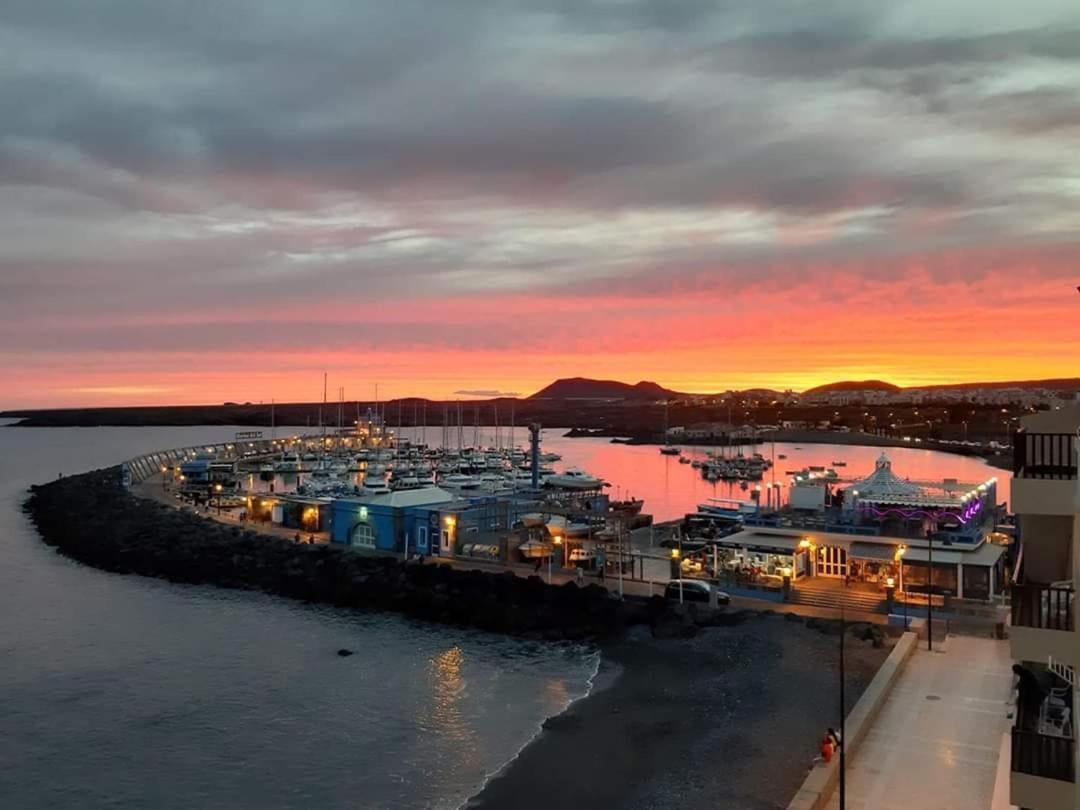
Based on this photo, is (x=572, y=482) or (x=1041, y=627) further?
(x=572, y=482)

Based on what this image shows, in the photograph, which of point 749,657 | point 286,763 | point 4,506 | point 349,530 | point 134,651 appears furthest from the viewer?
point 4,506

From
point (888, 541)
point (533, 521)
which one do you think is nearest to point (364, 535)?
point (533, 521)

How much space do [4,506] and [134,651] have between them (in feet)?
153

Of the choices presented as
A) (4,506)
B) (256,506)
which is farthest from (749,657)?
(4,506)

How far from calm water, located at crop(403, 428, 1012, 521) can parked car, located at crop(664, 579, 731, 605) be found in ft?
93.0

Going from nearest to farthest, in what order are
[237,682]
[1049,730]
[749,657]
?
[1049,730], [749,657], [237,682]

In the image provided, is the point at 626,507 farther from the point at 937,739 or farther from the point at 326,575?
the point at 937,739

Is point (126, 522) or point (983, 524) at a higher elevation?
point (983, 524)

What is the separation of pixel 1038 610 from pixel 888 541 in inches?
702

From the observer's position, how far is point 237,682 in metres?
22.3

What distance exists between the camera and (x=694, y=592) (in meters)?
25.0

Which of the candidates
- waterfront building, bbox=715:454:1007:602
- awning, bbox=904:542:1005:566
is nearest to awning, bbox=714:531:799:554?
waterfront building, bbox=715:454:1007:602

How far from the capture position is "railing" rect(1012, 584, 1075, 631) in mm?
7332

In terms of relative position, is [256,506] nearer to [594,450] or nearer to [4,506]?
[4,506]
